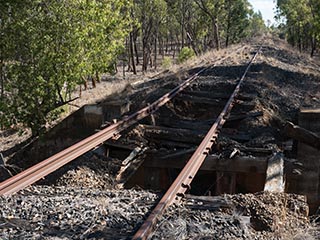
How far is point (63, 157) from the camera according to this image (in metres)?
5.89

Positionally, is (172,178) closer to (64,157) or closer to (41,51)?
(64,157)

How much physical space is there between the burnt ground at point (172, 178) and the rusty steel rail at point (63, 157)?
140 millimetres

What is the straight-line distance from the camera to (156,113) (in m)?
10.4

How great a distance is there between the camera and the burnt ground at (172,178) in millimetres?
4008

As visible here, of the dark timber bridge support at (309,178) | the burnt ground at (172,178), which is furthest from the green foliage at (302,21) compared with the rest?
the dark timber bridge support at (309,178)

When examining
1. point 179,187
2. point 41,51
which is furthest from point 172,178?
point 41,51

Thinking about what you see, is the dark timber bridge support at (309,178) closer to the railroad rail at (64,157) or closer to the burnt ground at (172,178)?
the burnt ground at (172,178)

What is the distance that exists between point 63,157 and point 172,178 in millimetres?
2835

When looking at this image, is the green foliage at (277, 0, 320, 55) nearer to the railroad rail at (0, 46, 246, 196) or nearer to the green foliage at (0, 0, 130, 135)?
the green foliage at (0, 0, 130, 135)

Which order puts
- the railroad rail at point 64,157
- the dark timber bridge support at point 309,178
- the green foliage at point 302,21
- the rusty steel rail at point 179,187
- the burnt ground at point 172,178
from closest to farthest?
the rusty steel rail at point 179,187 → the burnt ground at point 172,178 → the railroad rail at point 64,157 → the dark timber bridge support at point 309,178 → the green foliage at point 302,21

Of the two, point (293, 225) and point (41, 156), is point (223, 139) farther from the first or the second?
point (41, 156)

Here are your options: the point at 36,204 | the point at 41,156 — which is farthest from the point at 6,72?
the point at 36,204

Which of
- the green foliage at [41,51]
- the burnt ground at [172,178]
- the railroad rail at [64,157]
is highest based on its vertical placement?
the green foliage at [41,51]

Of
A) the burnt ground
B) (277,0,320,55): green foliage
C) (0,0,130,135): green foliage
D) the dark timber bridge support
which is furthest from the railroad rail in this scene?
(277,0,320,55): green foliage
